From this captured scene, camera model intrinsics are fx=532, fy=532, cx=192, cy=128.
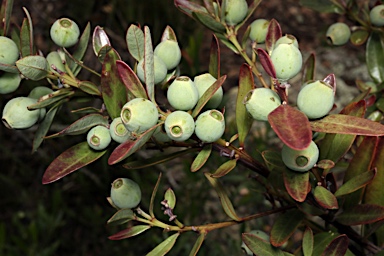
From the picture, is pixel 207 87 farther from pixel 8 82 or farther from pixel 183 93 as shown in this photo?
pixel 8 82

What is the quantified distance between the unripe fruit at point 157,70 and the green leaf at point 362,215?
1.14ft

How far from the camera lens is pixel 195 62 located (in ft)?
6.03

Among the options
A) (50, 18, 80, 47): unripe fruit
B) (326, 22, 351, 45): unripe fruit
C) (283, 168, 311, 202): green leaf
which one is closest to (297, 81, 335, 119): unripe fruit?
(283, 168, 311, 202): green leaf

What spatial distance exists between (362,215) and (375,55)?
1.48ft

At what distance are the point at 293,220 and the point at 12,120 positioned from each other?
43cm

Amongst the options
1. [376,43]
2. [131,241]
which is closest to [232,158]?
[376,43]

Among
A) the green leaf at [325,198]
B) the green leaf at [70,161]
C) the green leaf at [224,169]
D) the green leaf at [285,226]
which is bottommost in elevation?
the green leaf at [285,226]

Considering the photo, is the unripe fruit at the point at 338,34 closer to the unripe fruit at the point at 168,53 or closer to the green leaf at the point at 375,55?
the green leaf at the point at 375,55

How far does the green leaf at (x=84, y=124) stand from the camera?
2.29ft

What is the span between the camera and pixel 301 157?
0.66 meters

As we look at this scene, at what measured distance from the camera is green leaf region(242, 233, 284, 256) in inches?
29.0

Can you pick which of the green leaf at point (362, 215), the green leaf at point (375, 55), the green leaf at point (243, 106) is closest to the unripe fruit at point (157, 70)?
the green leaf at point (243, 106)

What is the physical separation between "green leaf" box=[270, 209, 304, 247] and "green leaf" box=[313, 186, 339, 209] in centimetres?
9

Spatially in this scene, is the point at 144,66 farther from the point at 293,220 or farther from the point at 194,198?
the point at 194,198
